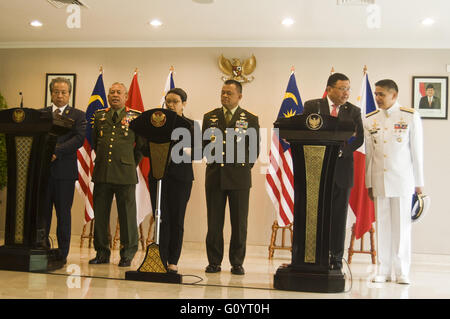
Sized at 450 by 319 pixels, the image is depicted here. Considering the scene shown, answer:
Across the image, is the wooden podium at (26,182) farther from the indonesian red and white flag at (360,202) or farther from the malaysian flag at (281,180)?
the indonesian red and white flag at (360,202)

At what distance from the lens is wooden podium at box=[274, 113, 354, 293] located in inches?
121

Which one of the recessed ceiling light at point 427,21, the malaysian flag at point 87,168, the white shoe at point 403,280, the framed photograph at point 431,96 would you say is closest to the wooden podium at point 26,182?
the malaysian flag at point 87,168

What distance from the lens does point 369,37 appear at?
18.0 feet

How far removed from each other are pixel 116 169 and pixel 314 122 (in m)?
1.70

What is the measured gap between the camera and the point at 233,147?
373 cm

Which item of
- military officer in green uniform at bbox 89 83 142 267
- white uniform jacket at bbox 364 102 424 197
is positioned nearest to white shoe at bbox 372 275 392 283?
white uniform jacket at bbox 364 102 424 197

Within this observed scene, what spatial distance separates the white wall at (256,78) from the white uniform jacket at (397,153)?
2059 mm

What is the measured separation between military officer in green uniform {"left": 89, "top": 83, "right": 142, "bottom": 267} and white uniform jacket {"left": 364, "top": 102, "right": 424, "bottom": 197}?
6.29ft

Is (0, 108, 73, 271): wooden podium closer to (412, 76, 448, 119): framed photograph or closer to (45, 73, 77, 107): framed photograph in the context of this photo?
(45, 73, 77, 107): framed photograph

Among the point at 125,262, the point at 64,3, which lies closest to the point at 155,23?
the point at 64,3

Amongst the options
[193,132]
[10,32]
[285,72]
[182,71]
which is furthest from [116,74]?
[193,132]

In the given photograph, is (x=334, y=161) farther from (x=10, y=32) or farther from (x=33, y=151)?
(x=10, y=32)

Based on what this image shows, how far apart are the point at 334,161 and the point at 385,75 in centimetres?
294

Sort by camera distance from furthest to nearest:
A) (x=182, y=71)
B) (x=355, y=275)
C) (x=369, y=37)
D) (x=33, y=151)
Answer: (x=182, y=71), (x=369, y=37), (x=355, y=275), (x=33, y=151)
